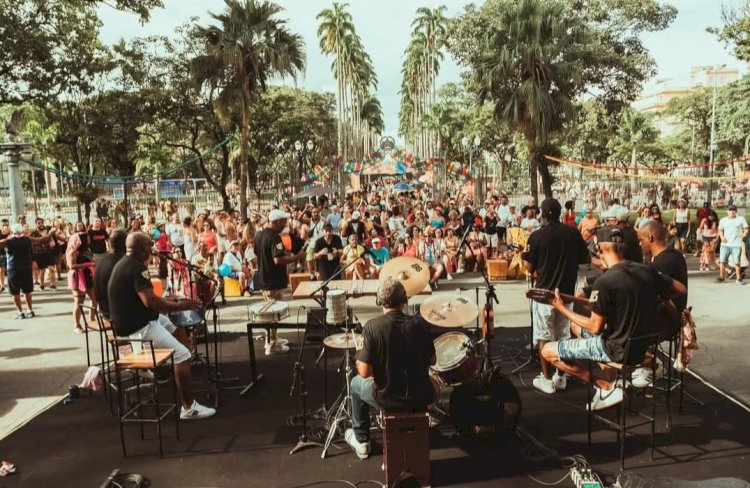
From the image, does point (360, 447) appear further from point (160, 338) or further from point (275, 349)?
point (275, 349)

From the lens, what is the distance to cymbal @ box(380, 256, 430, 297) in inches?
243

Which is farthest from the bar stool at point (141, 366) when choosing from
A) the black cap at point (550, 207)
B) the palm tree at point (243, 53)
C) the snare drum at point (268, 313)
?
the palm tree at point (243, 53)

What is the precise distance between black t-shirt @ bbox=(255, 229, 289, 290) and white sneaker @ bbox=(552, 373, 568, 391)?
4.08 m

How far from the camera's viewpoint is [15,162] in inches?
593

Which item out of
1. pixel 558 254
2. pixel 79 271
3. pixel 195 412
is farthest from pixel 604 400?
pixel 79 271

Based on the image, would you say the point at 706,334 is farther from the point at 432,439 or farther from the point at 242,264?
the point at 242,264

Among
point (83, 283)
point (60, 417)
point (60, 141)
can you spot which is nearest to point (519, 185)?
point (60, 141)

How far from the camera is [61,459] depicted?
5461 millimetres

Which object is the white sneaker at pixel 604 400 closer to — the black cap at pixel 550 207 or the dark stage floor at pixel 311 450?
the dark stage floor at pixel 311 450

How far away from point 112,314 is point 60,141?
25141mm

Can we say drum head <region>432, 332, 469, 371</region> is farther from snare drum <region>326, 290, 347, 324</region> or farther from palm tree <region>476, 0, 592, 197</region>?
palm tree <region>476, 0, 592, 197</region>

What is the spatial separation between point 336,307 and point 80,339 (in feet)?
18.8

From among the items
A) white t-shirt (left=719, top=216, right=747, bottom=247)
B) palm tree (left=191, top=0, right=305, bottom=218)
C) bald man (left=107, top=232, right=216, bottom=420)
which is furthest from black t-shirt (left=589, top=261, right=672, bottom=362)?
palm tree (left=191, top=0, right=305, bottom=218)

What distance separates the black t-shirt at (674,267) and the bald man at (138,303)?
4963mm
